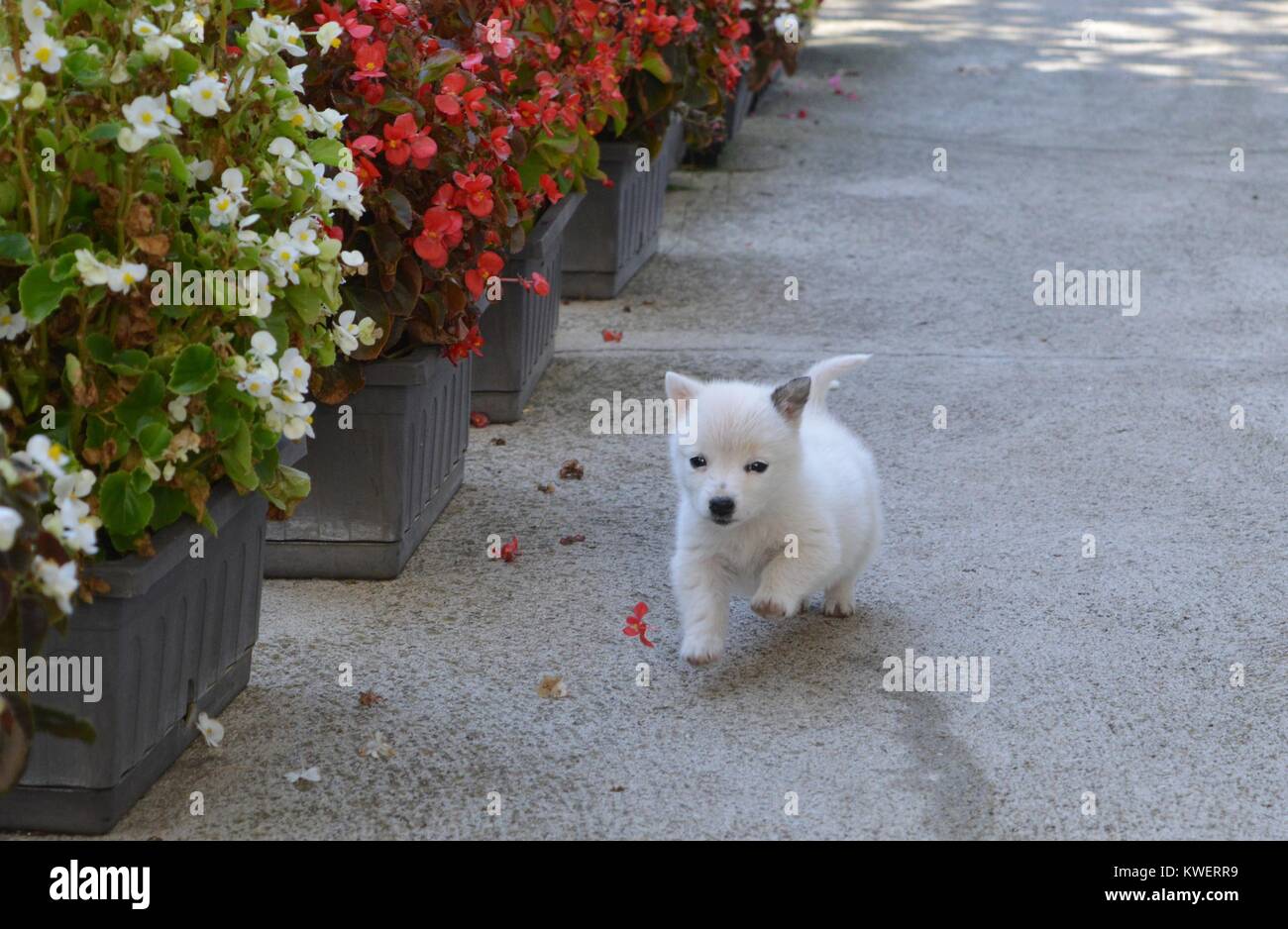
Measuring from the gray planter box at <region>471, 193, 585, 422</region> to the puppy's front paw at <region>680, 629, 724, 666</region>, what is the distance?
1.77 metres

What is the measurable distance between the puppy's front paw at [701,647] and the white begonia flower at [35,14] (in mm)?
1994

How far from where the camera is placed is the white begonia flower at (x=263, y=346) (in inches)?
123

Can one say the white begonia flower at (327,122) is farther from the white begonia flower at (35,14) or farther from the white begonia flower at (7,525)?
the white begonia flower at (7,525)

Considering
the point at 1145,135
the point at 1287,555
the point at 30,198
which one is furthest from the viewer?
the point at 1145,135

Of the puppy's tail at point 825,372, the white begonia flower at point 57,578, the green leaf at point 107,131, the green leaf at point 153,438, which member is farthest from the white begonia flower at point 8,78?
the puppy's tail at point 825,372

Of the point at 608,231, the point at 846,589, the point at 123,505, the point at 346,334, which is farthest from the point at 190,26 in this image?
the point at 608,231

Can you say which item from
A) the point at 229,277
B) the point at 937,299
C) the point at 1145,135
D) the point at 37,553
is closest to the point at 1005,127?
the point at 1145,135

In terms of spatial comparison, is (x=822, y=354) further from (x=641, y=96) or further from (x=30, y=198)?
(x=30, y=198)

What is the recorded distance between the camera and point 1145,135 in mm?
10273

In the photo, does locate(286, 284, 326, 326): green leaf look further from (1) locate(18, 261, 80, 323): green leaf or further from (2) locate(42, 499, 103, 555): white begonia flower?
(2) locate(42, 499, 103, 555): white begonia flower

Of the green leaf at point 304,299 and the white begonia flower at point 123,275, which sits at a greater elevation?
the white begonia flower at point 123,275

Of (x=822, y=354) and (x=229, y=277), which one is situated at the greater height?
(x=229, y=277)

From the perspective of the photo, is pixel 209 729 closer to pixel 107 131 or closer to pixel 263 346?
pixel 263 346
